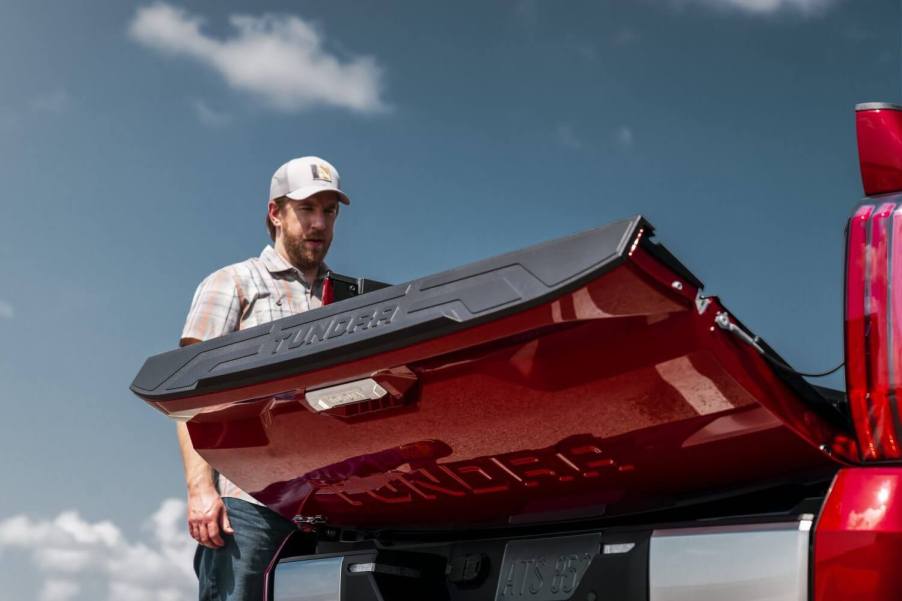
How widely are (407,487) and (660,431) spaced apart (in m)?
0.78

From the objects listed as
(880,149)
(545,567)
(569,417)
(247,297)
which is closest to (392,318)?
(569,417)

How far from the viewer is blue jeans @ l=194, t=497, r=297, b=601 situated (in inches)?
144

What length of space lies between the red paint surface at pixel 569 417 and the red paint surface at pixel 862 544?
174 millimetres

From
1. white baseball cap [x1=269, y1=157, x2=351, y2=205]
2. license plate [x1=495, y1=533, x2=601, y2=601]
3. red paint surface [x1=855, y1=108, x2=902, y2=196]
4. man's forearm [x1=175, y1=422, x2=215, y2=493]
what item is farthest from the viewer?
white baseball cap [x1=269, y1=157, x2=351, y2=205]

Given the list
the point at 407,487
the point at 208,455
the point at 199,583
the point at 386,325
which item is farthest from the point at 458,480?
the point at 199,583

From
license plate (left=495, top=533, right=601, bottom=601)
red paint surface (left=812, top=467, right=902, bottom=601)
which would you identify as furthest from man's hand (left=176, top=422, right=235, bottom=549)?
red paint surface (left=812, top=467, right=902, bottom=601)

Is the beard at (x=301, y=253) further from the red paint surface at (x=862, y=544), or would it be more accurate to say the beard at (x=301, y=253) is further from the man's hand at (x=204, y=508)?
the red paint surface at (x=862, y=544)

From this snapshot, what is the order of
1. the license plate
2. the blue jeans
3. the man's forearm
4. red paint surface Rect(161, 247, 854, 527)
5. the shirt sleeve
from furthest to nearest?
1. the shirt sleeve
2. the man's forearm
3. the blue jeans
4. the license plate
5. red paint surface Rect(161, 247, 854, 527)

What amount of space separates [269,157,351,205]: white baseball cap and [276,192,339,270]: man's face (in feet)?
0.16

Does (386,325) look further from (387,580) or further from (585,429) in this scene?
(387,580)

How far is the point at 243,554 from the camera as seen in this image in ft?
12.1

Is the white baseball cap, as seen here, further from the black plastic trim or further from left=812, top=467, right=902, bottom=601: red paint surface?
left=812, top=467, right=902, bottom=601: red paint surface

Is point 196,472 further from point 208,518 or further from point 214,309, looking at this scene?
point 214,309

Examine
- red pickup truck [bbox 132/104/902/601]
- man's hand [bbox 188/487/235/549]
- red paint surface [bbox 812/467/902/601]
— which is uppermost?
man's hand [bbox 188/487/235/549]
